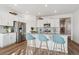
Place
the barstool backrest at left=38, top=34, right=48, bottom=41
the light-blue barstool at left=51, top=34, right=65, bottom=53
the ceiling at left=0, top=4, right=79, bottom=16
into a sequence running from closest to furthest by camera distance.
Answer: the ceiling at left=0, top=4, right=79, bottom=16
the light-blue barstool at left=51, top=34, right=65, bottom=53
the barstool backrest at left=38, top=34, right=48, bottom=41

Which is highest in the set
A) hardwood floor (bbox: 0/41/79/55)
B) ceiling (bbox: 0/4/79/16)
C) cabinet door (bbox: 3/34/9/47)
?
ceiling (bbox: 0/4/79/16)

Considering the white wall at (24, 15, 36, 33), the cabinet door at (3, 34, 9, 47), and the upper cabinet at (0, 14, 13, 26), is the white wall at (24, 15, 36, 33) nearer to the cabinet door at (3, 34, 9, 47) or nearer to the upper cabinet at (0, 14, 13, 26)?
the upper cabinet at (0, 14, 13, 26)

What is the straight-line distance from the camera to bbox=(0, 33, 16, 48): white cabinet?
173 inches

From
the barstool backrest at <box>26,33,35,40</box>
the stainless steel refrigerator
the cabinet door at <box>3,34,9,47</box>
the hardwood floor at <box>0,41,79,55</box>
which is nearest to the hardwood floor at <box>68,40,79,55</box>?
the hardwood floor at <box>0,41,79,55</box>

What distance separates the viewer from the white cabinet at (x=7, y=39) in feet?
14.4

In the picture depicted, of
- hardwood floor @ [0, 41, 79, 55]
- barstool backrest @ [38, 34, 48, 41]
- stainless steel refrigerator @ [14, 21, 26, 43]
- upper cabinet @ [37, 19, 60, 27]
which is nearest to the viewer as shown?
hardwood floor @ [0, 41, 79, 55]

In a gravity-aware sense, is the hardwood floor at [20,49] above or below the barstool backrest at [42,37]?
below

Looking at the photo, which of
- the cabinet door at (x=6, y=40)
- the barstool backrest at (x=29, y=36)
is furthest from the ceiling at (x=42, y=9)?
the cabinet door at (x=6, y=40)

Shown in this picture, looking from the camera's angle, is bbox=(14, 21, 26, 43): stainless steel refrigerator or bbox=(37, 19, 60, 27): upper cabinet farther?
bbox=(14, 21, 26, 43): stainless steel refrigerator

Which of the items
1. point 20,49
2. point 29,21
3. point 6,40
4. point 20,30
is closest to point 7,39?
point 6,40

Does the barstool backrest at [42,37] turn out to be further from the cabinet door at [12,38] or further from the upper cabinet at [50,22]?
the cabinet door at [12,38]

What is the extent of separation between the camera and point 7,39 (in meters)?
4.57
